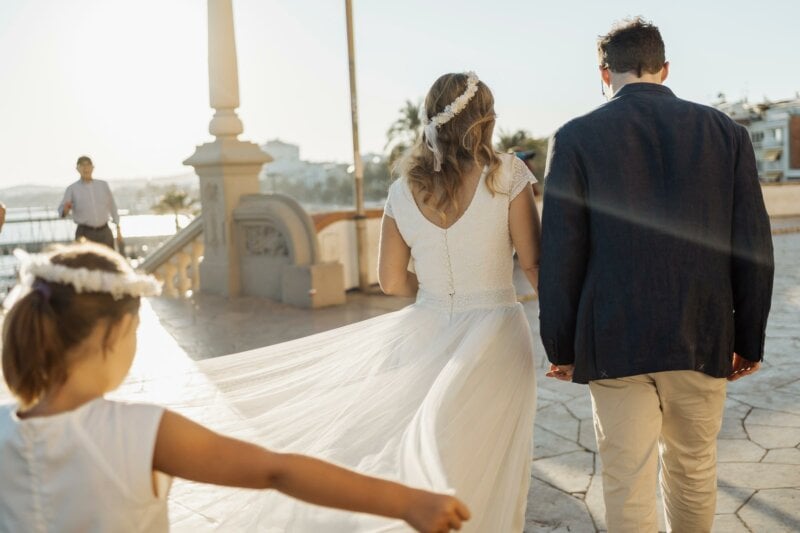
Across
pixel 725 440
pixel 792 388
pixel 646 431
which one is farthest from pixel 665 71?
pixel 792 388

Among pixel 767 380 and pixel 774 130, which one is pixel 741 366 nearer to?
pixel 767 380

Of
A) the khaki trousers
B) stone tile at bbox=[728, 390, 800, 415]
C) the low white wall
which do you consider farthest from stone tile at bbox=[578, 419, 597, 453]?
the low white wall

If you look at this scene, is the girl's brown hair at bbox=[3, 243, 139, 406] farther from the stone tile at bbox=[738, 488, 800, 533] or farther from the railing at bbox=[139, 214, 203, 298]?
the railing at bbox=[139, 214, 203, 298]

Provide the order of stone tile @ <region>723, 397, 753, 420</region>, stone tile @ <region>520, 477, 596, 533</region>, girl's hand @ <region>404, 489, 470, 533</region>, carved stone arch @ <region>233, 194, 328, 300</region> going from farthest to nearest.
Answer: carved stone arch @ <region>233, 194, 328, 300</region> → stone tile @ <region>723, 397, 753, 420</region> → stone tile @ <region>520, 477, 596, 533</region> → girl's hand @ <region>404, 489, 470, 533</region>

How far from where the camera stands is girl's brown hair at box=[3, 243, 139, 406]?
1.64 m

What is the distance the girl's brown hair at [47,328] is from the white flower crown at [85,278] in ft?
0.04

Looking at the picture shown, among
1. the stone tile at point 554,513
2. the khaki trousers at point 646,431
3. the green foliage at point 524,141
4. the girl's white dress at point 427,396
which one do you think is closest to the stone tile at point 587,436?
the stone tile at point 554,513

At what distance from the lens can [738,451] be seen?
14.6ft

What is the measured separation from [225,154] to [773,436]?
756cm

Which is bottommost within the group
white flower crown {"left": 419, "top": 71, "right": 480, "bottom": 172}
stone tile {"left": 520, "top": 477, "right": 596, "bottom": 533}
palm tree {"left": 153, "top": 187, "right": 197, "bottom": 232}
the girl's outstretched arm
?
palm tree {"left": 153, "top": 187, "right": 197, "bottom": 232}

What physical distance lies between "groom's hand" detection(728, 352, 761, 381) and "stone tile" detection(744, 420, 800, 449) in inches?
72.2

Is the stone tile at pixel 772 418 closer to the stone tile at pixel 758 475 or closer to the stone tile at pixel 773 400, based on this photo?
the stone tile at pixel 773 400

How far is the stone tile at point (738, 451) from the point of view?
14.3 ft

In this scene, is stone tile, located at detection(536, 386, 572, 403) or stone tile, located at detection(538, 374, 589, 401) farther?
stone tile, located at detection(538, 374, 589, 401)
